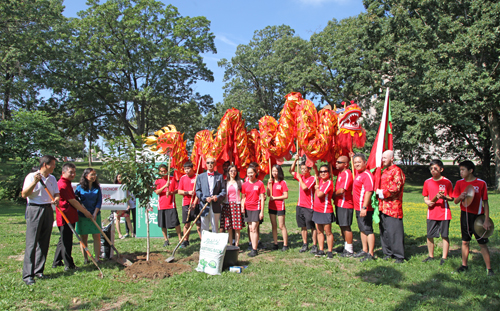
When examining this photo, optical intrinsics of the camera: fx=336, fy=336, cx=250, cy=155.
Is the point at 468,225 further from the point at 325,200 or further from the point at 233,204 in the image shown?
the point at 233,204

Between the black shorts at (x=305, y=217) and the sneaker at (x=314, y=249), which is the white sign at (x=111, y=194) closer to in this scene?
the black shorts at (x=305, y=217)

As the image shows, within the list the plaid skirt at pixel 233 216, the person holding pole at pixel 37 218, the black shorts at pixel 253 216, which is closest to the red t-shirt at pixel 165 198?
the plaid skirt at pixel 233 216

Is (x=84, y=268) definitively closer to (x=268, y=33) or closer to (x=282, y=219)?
(x=282, y=219)

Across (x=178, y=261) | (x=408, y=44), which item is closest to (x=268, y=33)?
(x=408, y=44)

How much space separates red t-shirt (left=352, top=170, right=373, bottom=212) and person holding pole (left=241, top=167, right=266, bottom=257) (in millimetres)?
1704

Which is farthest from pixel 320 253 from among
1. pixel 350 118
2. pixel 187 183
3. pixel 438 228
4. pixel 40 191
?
pixel 40 191

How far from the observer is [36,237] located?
16.3ft

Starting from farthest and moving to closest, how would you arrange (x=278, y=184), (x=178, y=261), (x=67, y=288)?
(x=278, y=184) → (x=178, y=261) → (x=67, y=288)

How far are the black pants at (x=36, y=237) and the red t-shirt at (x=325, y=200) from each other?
4.50 metres

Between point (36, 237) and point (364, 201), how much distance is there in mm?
5247

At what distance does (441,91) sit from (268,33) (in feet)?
54.5

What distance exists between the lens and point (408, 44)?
60.4 ft

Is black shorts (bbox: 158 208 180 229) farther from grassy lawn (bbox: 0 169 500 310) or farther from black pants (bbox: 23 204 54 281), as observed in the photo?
black pants (bbox: 23 204 54 281)

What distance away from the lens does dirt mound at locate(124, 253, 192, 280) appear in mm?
5277
